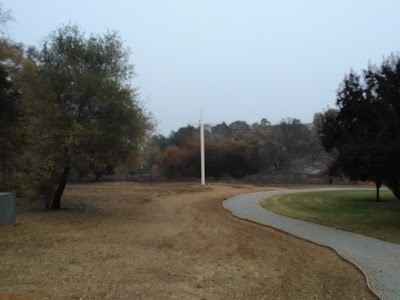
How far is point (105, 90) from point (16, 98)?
7117 mm

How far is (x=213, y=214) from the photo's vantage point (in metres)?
23.0

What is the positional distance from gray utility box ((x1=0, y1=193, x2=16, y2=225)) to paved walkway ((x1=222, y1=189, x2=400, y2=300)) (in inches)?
390

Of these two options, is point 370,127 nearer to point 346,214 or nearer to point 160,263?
point 346,214

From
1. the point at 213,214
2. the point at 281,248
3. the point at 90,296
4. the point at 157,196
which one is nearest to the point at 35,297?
the point at 90,296

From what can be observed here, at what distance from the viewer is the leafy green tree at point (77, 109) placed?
18.2 meters

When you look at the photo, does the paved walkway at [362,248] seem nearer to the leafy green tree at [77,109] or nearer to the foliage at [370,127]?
the foliage at [370,127]

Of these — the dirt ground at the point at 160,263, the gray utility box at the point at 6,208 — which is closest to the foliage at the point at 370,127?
the dirt ground at the point at 160,263

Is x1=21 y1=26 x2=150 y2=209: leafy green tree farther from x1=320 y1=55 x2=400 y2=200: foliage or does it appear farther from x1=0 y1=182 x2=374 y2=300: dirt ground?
x1=320 y1=55 x2=400 y2=200: foliage

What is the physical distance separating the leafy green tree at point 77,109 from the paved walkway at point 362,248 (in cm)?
718

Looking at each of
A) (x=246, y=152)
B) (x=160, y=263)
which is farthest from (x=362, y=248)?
(x=246, y=152)

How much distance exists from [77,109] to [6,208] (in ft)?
19.4

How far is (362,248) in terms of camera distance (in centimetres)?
1338

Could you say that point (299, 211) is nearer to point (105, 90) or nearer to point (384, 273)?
point (105, 90)

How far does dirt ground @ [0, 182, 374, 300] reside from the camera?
25.8 feet
